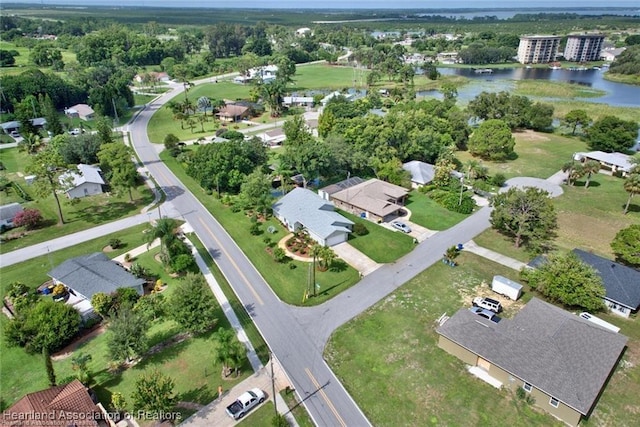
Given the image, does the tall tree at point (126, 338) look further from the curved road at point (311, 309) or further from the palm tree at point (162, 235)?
the palm tree at point (162, 235)

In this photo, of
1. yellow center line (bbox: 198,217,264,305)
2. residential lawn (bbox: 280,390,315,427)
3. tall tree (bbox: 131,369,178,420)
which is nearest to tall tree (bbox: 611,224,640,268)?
residential lawn (bbox: 280,390,315,427)

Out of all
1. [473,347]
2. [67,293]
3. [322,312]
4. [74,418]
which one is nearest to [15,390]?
[74,418]

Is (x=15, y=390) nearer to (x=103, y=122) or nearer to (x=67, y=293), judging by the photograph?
(x=67, y=293)

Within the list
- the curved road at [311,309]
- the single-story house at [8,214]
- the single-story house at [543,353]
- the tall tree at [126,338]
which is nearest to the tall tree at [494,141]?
the curved road at [311,309]

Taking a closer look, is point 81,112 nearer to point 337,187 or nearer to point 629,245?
point 337,187

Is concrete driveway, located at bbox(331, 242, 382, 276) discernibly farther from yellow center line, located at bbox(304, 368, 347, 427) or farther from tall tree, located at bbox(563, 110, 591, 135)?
tall tree, located at bbox(563, 110, 591, 135)

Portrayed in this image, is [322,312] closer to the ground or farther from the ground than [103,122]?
closer to the ground

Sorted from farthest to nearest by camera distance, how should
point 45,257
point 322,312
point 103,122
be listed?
point 103,122
point 45,257
point 322,312
